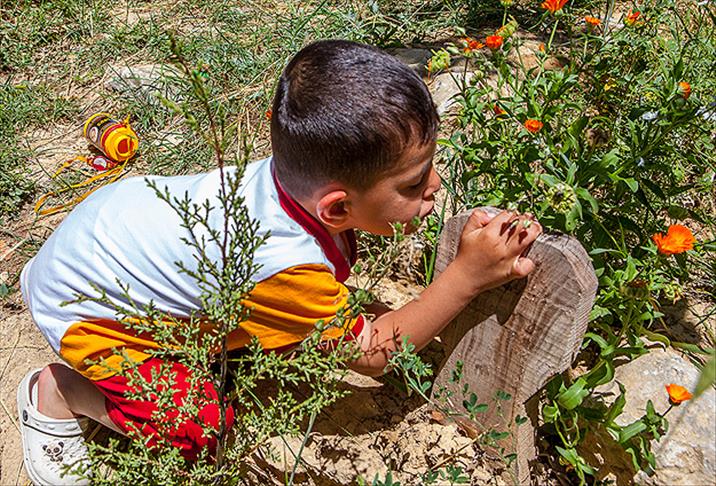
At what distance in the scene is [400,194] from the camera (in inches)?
69.9

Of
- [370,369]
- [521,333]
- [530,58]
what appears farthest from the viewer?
[530,58]

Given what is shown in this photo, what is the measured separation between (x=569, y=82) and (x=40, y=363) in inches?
82.5

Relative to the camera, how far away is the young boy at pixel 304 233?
1.68 meters

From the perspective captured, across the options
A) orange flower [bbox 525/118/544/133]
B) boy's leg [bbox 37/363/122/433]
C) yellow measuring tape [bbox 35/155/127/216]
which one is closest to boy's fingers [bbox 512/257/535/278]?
orange flower [bbox 525/118/544/133]

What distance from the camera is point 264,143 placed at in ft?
10.9

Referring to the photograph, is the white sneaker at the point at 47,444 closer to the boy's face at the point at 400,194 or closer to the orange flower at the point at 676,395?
the boy's face at the point at 400,194

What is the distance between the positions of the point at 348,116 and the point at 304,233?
0.34 m

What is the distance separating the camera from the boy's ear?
5.71 feet

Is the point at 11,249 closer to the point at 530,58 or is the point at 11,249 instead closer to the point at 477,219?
the point at 477,219

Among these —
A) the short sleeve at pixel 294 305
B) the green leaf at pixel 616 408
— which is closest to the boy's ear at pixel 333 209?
the short sleeve at pixel 294 305

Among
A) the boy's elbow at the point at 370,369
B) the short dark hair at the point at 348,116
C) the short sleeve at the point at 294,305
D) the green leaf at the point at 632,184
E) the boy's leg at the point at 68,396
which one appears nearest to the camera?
the short dark hair at the point at 348,116

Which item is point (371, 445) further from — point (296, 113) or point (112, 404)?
point (296, 113)

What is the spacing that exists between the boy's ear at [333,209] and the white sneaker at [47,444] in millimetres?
1100

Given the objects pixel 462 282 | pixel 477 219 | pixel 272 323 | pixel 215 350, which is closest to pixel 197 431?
pixel 215 350
